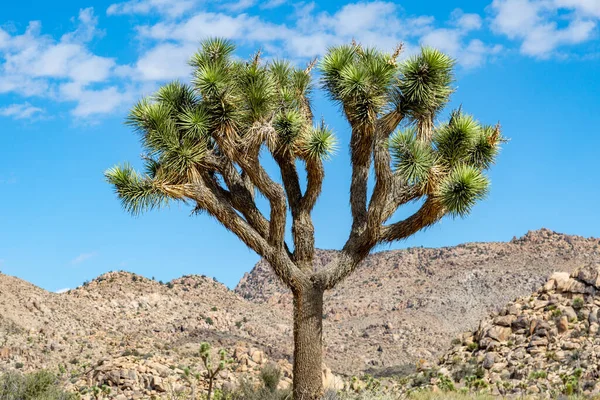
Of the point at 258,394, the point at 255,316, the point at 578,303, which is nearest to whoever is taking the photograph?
the point at 258,394

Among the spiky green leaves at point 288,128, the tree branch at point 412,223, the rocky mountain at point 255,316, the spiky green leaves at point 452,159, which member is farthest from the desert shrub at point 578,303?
the spiky green leaves at point 288,128

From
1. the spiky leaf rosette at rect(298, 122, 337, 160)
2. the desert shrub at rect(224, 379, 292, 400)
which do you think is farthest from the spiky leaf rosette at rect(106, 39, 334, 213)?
the desert shrub at rect(224, 379, 292, 400)

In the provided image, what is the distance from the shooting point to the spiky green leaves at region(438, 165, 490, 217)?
42.6 ft

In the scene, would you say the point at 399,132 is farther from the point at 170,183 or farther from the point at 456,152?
the point at 170,183

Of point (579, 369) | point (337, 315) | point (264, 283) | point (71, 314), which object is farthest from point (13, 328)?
point (264, 283)

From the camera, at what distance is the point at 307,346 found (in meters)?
13.6

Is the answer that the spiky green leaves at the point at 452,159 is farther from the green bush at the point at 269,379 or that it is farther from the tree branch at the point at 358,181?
the green bush at the point at 269,379

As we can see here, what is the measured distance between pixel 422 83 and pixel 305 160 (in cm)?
243

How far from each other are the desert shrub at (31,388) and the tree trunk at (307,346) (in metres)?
4.84

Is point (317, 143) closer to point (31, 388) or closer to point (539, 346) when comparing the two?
point (31, 388)

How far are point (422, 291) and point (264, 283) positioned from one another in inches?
600

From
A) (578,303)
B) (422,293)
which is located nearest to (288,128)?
(578,303)

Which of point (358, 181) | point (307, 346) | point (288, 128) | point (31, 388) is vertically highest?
point (288, 128)

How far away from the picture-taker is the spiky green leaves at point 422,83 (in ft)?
45.2
